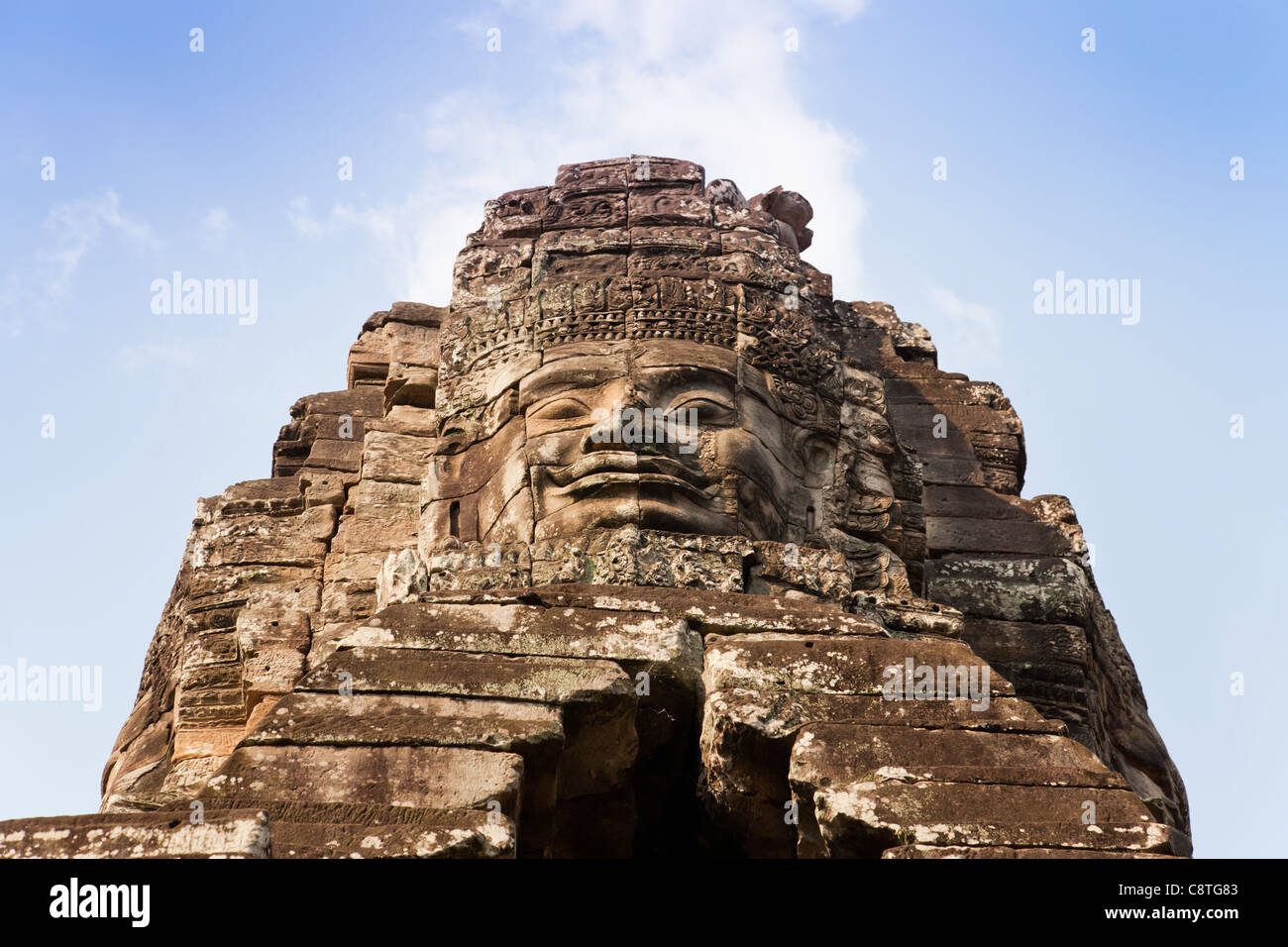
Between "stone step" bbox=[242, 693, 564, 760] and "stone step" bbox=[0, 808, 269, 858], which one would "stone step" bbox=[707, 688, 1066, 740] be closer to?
"stone step" bbox=[242, 693, 564, 760]

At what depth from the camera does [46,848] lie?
6340 mm

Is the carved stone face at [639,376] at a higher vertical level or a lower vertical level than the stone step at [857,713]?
higher

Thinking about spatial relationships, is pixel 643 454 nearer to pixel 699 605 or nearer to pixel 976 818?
pixel 699 605

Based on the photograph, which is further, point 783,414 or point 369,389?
point 369,389

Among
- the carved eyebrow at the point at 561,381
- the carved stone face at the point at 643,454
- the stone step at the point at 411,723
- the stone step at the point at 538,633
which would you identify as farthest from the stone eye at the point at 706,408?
the stone step at the point at 411,723

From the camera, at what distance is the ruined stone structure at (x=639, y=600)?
7.33m

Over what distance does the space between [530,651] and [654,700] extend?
0.56m

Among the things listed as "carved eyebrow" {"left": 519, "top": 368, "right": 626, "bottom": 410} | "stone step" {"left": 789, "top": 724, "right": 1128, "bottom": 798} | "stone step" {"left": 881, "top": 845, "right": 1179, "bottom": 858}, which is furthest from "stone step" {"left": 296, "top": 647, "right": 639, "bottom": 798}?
"carved eyebrow" {"left": 519, "top": 368, "right": 626, "bottom": 410}

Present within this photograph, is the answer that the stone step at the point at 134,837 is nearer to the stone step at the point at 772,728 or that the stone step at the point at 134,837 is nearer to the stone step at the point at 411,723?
the stone step at the point at 411,723

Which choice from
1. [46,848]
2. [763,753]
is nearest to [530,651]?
[763,753]

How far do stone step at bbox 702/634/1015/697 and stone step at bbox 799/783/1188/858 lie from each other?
821 mm

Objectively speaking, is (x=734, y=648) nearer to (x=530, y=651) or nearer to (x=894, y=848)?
(x=530, y=651)

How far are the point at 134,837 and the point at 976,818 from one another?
2.89 m

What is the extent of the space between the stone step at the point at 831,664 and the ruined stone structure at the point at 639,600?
0.02m
